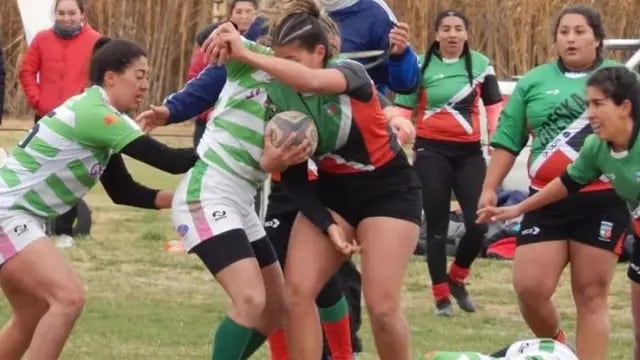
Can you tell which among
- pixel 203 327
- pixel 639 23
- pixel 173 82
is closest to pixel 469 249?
pixel 203 327

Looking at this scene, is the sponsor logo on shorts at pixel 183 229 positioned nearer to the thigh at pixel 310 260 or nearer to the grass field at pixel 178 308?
the thigh at pixel 310 260

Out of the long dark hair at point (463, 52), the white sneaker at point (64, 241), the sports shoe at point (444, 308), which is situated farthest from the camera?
the white sneaker at point (64, 241)

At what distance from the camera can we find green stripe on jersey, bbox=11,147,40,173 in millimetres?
6883

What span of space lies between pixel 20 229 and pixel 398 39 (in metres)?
2.00

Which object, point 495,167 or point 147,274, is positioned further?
point 147,274

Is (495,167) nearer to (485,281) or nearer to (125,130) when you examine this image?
(125,130)

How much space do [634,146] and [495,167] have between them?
1.07 metres

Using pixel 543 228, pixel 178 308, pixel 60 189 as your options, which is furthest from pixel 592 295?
pixel 178 308

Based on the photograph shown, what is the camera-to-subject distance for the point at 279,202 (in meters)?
7.67

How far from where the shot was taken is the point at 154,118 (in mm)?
7316

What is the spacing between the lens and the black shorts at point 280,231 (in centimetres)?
769

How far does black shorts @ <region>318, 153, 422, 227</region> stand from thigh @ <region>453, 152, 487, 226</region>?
134 inches

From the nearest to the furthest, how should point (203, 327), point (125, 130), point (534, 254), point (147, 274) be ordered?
point (125, 130) → point (534, 254) → point (203, 327) → point (147, 274)

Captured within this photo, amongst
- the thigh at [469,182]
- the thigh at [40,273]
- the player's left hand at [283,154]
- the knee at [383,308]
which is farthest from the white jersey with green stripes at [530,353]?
the thigh at [469,182]
